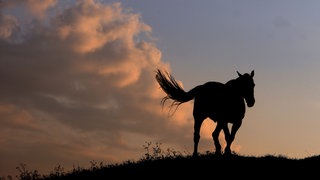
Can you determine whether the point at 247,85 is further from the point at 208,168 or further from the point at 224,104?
the point at 208,168

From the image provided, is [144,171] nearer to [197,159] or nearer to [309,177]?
[197,159]

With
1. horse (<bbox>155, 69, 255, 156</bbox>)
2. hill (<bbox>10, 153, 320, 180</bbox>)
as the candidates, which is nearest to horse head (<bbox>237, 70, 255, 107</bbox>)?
horse (<bbox>155, 69, 255, 156</bbox>)

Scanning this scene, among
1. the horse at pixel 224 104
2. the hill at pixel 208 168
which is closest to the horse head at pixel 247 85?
the horse at pixel 224 104

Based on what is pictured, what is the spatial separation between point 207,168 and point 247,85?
13.8ft

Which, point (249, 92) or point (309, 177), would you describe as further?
point (249, 92)

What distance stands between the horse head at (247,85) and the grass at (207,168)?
220 cm

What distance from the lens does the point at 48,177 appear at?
66.2 feet

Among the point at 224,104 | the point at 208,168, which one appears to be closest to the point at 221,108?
the point at 224,104

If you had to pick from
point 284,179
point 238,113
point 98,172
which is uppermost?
point 238,113

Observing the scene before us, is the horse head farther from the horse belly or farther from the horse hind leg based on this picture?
the horse hind leg

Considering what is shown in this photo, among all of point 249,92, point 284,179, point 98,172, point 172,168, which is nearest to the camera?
point 284,179

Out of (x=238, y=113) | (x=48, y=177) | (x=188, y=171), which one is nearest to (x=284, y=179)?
(x=188, y=171)

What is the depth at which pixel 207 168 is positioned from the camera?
667 inches

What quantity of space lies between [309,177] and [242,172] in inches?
76.8
